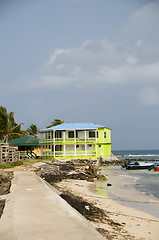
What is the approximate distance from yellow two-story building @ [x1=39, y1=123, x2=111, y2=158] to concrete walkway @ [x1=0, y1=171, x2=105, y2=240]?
3287 centimetres

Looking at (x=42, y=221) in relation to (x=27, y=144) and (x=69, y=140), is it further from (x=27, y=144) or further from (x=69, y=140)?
(x=27, y=144)

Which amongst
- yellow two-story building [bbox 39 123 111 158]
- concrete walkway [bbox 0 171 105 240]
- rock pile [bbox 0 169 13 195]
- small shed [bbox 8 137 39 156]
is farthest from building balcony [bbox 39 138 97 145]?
concrete walkway [bbox 0 171 105 240]

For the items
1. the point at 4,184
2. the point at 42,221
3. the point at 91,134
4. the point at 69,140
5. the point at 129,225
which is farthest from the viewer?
the point at 91,134

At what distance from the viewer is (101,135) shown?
1838 inches

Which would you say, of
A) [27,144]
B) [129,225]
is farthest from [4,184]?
[27,144]

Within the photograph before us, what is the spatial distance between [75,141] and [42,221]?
35.9 m

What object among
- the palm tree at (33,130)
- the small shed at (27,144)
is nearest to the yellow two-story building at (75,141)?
the small shed at (27,144)

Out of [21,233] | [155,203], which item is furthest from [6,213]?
[155,203]

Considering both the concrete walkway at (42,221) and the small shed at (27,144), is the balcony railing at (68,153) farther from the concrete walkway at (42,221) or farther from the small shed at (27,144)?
the concrete walkway at (42,221)

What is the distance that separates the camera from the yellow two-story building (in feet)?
139

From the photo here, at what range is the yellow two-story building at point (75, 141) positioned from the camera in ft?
139

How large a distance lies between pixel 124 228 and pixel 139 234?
1.76 ft

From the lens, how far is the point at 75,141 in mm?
42312

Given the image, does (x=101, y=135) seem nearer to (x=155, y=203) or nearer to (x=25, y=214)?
(x=155, y=203)
